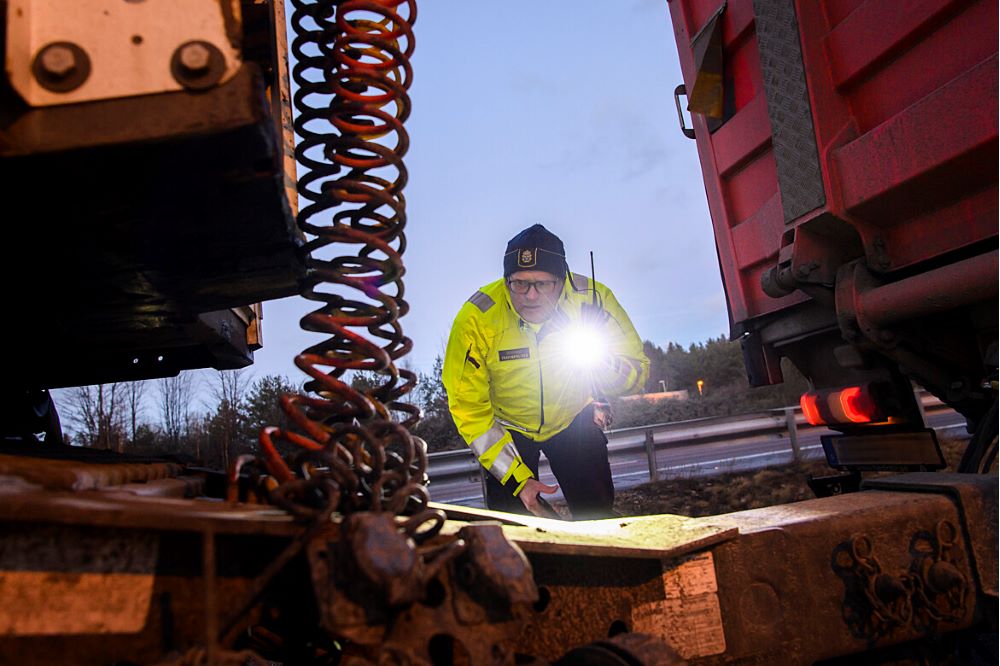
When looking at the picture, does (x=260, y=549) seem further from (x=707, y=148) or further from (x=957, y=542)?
(x=707, y=148)

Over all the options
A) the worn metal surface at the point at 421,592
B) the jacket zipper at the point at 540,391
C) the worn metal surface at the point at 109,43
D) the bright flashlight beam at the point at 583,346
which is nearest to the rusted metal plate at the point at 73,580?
the worn metal surface at the point at 421,592

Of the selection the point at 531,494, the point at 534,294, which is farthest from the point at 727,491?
the point at 534,294

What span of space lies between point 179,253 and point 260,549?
0.88m

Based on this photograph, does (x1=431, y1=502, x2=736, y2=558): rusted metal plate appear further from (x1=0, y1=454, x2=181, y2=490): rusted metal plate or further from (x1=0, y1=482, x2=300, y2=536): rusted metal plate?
(x1=0, y1=454, x2=181, y2=490): rusted metal plate

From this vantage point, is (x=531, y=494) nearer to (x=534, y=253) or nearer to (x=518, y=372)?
(x=518, y=372)

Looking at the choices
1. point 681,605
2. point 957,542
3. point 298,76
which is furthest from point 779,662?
point 298,76

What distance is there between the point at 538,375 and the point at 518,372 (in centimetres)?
11

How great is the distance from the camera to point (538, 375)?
382 centimetres

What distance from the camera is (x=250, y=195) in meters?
1.47

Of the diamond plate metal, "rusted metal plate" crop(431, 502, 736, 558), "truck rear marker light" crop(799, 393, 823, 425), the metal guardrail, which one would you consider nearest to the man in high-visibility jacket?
"truck rear marker light" crop(799, 393, 823, 425)

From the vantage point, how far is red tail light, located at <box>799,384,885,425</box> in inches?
122

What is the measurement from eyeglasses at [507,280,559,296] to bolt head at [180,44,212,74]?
269 centimetres

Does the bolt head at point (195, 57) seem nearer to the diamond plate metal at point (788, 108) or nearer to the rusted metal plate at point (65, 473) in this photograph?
the rusted metal plate at point (65, 473)

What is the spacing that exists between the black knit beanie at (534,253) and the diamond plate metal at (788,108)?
1.21 meters
